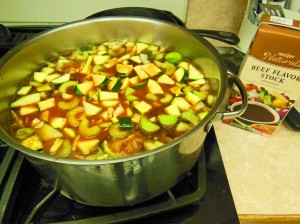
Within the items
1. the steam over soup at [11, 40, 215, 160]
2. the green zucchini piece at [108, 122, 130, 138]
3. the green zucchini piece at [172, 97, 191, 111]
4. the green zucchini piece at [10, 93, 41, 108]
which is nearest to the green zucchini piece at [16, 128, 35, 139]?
the steam over soup at [11, 40, 215, 160]

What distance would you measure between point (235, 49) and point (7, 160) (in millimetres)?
992

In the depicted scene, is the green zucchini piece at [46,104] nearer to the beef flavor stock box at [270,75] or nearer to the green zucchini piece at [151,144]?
the green zucchini piece at [151,144]

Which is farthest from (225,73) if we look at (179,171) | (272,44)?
(179,171)

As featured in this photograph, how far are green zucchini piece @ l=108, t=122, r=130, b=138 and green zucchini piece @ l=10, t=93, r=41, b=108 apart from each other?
0.95 ft

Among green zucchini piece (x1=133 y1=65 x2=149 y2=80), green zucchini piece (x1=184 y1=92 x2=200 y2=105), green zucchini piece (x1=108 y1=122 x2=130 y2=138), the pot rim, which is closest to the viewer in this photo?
the pot rim

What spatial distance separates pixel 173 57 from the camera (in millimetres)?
1023

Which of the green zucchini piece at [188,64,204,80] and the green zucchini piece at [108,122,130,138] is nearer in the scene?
the green zucchini piece at [108,122,130,138]

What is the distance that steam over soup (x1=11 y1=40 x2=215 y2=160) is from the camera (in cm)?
75

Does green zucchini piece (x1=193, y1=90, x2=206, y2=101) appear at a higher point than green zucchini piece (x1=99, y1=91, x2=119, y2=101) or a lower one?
higher

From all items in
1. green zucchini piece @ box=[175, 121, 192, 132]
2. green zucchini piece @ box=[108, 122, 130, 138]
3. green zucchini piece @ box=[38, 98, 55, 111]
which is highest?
green zucchini piece @ box=[175, 121, 192, 132]

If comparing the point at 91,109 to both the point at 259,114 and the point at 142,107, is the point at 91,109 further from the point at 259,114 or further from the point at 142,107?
the point at 259,114

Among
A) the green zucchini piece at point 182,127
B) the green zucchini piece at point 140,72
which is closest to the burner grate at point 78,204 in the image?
the green zucchini piece at point 182,127

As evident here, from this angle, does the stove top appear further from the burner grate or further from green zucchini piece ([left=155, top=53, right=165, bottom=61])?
green zucchini piece ([left=155, top=53, right=165, bottom=61])

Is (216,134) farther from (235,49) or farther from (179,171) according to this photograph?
(235,49)
